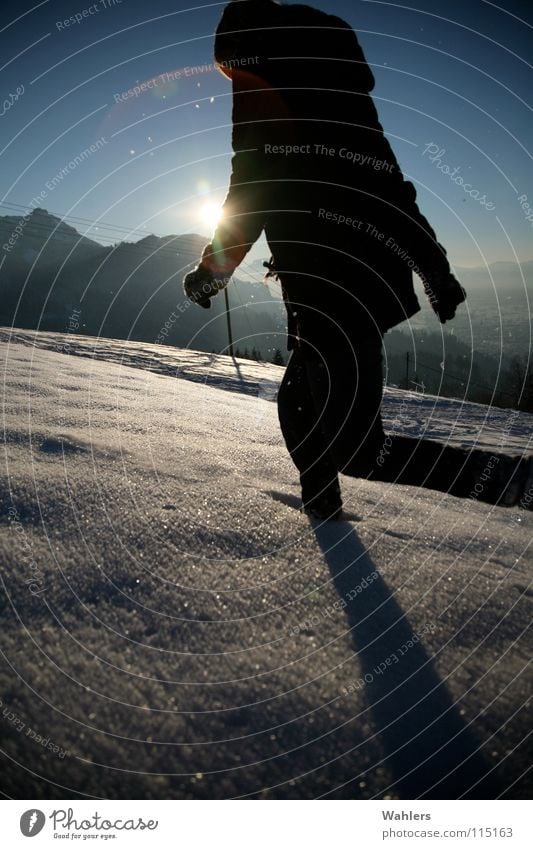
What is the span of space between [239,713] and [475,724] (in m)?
0.38

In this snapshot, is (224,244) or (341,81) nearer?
(341,81)

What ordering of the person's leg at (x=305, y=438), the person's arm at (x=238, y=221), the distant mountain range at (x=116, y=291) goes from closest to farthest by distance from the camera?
the person's leg at (x=305, y=438), the person's arm at (x=238, y=221), the distant mountain range at (x=116, y=291)

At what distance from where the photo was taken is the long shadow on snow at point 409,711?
0.62 m

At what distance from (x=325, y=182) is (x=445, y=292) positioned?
60 cm

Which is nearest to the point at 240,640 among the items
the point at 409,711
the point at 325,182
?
the point at 409,711

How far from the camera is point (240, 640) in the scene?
0.80m

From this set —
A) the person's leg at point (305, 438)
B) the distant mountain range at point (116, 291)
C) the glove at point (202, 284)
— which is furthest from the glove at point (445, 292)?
the distant mountain range at point (116, 291)

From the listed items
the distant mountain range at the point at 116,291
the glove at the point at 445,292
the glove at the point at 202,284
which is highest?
the distant mountain range at the point at 116,291

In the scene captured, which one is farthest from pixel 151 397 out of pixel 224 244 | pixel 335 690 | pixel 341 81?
pixel 335 690

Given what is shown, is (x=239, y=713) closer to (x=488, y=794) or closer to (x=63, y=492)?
(x=488, y=794)

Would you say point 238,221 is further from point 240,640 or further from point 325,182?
point 240,640

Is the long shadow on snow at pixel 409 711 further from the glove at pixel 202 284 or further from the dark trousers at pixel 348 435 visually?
the glove at pixel 202 284

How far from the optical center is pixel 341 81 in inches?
60.4

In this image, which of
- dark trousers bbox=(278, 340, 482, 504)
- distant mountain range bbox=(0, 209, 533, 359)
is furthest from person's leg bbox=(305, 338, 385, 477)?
distant mountain range bbox=(0, 209, 533, 359)
